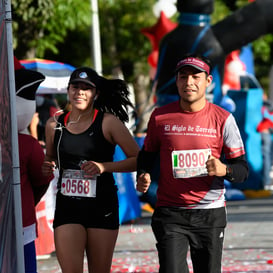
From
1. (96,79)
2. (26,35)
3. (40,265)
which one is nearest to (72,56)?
(26,35)

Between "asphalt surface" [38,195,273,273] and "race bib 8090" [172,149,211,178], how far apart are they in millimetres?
2980

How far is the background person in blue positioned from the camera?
17.3ft

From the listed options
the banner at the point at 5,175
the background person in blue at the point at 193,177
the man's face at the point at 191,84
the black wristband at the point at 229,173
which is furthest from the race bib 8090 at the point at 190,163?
the banner at the point at 5,175

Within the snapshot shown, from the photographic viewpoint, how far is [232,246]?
9.75m

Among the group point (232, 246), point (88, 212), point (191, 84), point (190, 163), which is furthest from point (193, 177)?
point (232, 246)

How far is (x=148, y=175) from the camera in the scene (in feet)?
17.5

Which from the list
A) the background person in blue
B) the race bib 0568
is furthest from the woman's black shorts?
the background person in blue

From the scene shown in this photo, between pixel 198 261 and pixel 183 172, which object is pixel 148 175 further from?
pixel 198 261

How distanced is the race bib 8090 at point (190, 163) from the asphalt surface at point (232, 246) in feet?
9.78

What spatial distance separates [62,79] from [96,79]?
192 inches

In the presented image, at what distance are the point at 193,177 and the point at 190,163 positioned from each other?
110mm

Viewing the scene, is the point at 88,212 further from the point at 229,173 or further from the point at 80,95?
the point at 229,173

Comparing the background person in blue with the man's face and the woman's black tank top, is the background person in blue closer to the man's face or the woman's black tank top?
the man's face

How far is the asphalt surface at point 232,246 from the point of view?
8.42 metres
